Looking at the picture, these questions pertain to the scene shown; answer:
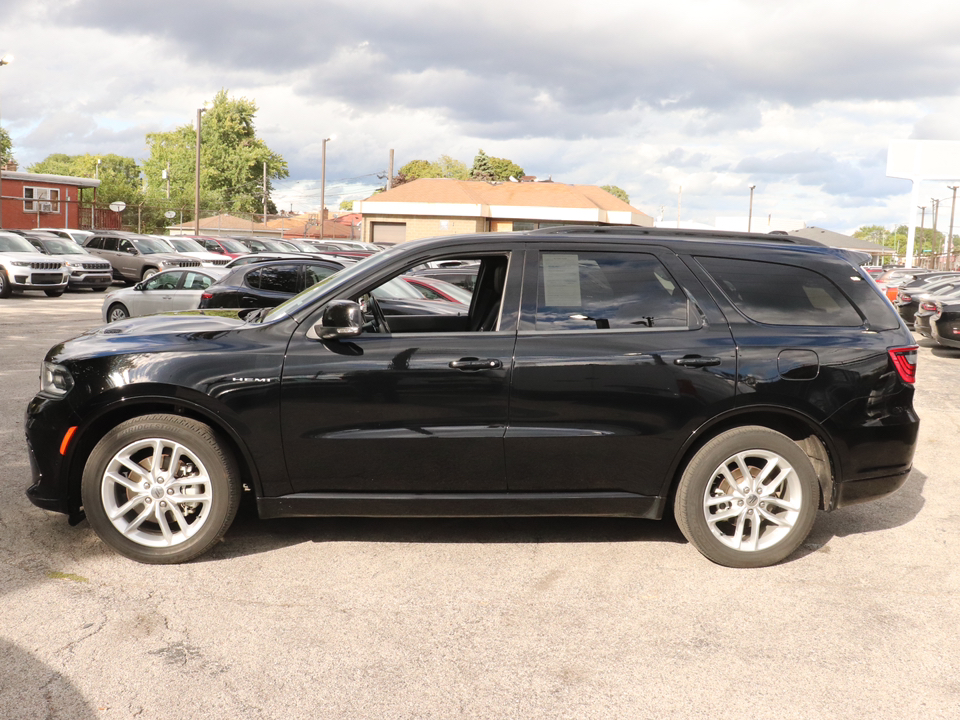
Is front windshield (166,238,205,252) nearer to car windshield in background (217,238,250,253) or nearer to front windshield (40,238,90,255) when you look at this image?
car windshield in background (217,238,250,253)

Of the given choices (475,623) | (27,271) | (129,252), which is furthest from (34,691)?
(129,252)

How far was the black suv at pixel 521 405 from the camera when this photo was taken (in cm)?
456

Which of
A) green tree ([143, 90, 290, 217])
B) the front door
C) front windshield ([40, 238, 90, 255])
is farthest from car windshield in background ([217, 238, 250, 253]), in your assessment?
green tree ([143, 90, 290, 217])

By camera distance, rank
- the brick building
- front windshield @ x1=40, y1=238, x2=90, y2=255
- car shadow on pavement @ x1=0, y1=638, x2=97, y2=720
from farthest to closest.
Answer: the brick building → front windshield @ x1=40, y1=238, x2=90, y2=255 → car shadow on pavement @ x1=0, y1=638, x2=97, y2=720

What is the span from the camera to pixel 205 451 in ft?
14.9

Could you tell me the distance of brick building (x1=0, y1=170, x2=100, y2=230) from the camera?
148 ft

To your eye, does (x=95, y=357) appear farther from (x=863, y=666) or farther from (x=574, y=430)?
(x=863, y=666)

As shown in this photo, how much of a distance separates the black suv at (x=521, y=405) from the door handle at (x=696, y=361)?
12 mm

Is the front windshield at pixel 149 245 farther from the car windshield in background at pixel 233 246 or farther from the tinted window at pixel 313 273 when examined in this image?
the tinted window at pixel 313 273

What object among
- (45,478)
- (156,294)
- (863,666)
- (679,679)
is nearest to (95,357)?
(45,478)

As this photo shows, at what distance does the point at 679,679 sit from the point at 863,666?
0.80 m

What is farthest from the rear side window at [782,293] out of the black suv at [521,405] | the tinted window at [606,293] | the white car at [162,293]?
the white car at [162,293]

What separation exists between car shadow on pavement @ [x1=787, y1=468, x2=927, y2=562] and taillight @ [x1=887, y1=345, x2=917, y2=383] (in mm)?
1100

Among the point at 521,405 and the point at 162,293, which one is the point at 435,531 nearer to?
the point at 521,405
